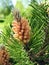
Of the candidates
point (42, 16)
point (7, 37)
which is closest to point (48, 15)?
point (42, 16)

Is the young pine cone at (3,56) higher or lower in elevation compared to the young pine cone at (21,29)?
lower

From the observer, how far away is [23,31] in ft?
1.85

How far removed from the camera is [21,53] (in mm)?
650

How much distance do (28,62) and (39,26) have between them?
0.11 meters

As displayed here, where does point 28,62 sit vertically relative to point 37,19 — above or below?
below

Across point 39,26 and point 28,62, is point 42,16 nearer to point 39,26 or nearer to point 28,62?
point 39,26

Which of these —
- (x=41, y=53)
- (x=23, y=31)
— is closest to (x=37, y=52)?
(x=41, y=53)

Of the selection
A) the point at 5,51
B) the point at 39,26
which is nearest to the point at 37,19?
the point at 39,26

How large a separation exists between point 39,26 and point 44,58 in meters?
0.09

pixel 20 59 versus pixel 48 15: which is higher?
pixel 48 15

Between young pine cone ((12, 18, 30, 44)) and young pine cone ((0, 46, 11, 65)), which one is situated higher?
young pine cone ((12, 18, 30, 44))

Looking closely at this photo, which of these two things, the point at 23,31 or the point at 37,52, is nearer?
the point at 23,31

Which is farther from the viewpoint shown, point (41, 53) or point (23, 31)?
point (41, 53)

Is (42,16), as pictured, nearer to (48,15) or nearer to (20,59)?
(48,15)
